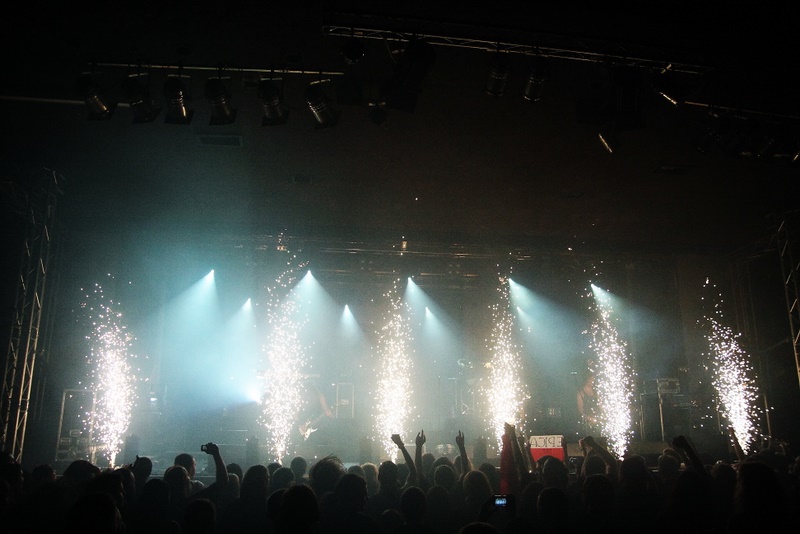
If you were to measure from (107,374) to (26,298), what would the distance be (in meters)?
2.61

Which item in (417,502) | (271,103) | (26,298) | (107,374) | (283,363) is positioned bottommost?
(417,502)

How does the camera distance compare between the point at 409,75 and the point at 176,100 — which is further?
the point at 176,100

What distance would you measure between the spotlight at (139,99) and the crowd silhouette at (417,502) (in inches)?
120

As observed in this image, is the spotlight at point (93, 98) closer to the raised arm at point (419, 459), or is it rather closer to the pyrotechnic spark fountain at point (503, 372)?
the raised arm at point (419, 459)

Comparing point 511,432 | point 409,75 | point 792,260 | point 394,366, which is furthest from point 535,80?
point 394,366

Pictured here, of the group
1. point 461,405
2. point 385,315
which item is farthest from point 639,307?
point 385,315

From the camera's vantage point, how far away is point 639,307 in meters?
12.3

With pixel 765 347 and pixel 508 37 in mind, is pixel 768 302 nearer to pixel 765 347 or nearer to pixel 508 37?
pixel 765 347

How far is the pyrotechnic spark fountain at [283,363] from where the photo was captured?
40.3 feet

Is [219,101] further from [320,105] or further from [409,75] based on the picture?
[409,75]

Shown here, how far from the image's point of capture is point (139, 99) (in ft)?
17.4

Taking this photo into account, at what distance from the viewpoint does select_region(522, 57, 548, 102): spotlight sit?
5.07 m

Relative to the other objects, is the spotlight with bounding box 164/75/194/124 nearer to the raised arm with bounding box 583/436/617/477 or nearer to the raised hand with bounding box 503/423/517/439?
the raised hand with bounding box 503/423/517/439

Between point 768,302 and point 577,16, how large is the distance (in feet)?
28.4
